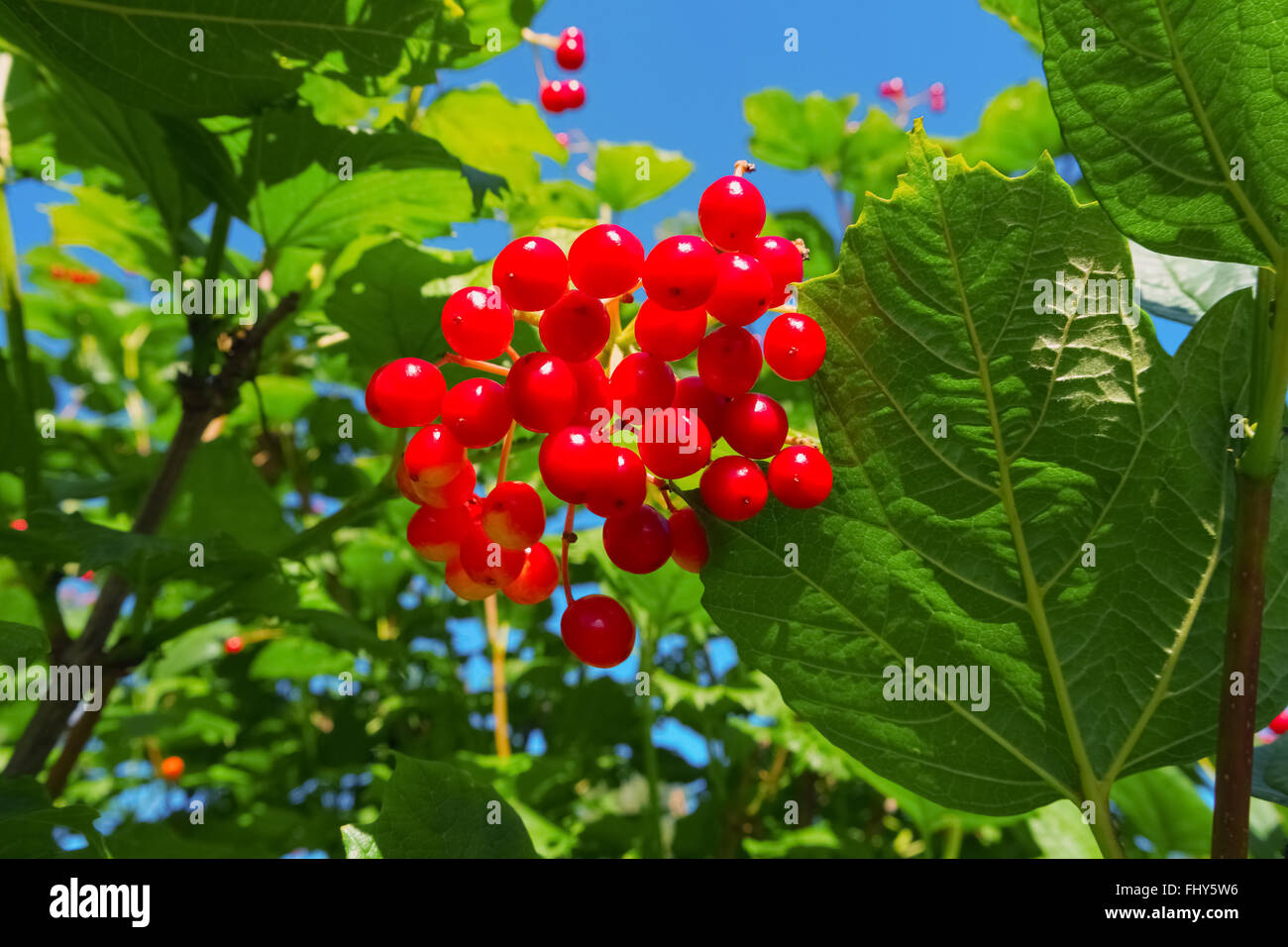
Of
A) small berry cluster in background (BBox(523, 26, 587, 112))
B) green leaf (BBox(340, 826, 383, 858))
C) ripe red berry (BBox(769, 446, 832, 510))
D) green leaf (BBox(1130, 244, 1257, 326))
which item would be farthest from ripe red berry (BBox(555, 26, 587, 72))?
green leaf (BBox(340, 826, 383, 858))

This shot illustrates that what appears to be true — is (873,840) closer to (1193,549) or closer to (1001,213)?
(1193,549)

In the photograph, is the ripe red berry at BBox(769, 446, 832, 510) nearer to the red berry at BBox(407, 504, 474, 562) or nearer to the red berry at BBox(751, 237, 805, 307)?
the red berry at BBox(751, 237, 805, 307)

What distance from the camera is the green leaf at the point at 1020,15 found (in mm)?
1164

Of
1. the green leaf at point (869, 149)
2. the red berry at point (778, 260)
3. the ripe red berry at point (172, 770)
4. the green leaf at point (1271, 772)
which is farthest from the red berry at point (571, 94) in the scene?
the ripe red berry at point (172, 770)

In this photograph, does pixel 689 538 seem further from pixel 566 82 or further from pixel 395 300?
pixel 566 82

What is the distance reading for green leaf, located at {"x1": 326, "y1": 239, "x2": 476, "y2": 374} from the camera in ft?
5.10

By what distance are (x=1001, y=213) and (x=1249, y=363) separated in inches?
10.4

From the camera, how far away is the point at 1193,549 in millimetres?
918

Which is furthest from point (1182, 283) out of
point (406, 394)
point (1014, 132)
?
point (1014, 132)

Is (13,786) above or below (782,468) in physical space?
below

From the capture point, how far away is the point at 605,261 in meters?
0.86
